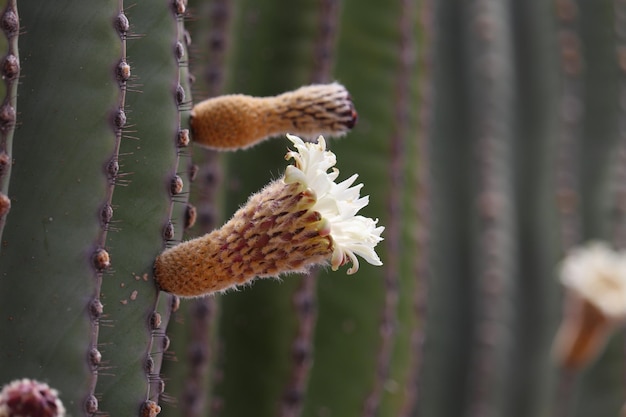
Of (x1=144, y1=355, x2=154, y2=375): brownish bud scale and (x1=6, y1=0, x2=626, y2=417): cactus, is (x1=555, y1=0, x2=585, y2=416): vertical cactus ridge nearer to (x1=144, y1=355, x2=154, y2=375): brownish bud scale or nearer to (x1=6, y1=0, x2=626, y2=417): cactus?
(x1=6, y1=0, x2=626, y2=417): cactus

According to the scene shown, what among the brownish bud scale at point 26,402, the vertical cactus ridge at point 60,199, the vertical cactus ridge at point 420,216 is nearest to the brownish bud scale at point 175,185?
the vertical cactus ridge at point 60,199

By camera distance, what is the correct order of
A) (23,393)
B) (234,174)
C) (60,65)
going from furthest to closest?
(234,174) < (60,65) < (23,393)

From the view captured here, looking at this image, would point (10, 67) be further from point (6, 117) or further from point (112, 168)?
point (112, 168)

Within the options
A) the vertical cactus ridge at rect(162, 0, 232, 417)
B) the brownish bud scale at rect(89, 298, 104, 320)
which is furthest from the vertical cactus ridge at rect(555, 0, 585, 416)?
the brownish bud scale at rect(89, 298, 104, 320)

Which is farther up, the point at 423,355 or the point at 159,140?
the point at 159,140

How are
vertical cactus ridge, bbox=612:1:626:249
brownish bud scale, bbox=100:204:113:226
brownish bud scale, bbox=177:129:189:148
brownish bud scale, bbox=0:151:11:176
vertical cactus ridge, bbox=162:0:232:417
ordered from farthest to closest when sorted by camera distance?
vertical cactus ridge, bbox=612:1:626:249 → vertical cactus ridge, bbox=162:0:232:417 → brownish bud scale, bbox=177:129:189:148 → brownish bud scale, bbox=100:204:113:226 → brownish bud scale, bbox=0:151:11:176

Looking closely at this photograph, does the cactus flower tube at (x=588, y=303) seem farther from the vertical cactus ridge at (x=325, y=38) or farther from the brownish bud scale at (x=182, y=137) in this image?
the brownish bud scale at (x=182, y=137)

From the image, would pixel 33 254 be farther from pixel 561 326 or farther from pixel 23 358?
pixel 561 326

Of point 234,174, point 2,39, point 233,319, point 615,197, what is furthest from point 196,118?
point 615,197
